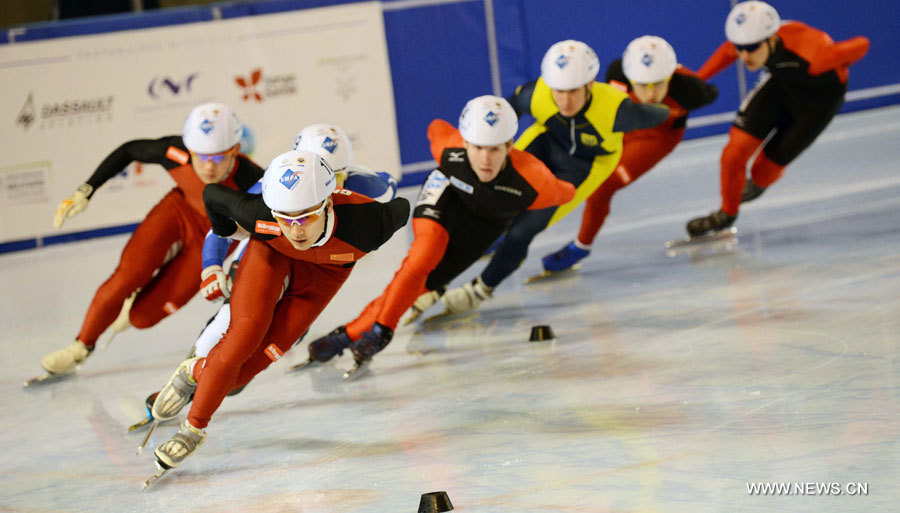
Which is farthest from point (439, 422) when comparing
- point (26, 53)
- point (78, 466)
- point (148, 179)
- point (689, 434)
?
point (26, 53)

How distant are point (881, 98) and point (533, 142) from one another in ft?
26.4

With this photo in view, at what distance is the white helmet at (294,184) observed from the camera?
354 cm

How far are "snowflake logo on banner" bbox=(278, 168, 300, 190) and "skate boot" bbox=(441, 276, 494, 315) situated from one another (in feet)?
7.75

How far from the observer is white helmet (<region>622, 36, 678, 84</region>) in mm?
6328

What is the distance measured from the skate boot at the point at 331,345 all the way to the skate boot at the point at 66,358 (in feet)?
4.09

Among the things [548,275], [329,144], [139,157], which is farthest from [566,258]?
[139,157]

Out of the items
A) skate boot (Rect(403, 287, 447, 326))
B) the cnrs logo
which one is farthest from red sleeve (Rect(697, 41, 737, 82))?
the cnrs logo

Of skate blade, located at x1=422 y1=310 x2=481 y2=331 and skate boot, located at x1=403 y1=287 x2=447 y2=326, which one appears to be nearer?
skate boot, located at x1=403 y1=287 x2=447 y2=326

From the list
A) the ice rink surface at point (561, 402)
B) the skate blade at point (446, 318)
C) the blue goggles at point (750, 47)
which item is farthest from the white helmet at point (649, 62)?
the skate blade at point (446, 318)

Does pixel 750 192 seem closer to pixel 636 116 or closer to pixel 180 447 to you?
pixel 636 116

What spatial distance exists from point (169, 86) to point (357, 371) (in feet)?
20.7

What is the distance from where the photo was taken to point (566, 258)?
664 centimetres

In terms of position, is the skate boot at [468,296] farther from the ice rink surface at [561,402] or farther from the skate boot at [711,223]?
the skate boot at [711,223]

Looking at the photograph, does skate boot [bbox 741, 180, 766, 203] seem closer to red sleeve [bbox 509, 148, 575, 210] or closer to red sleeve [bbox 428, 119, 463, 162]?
red sleeve [bbox 509, 148, 575, 210]
